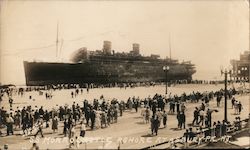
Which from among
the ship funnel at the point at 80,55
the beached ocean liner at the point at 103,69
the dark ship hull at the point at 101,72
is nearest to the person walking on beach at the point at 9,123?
the beached ocean liner at the point at 103,69

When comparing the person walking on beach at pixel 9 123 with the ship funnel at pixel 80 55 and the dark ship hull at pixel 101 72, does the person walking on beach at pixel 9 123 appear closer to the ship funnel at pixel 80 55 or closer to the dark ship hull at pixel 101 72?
the dark ship hull at pixel 101 72

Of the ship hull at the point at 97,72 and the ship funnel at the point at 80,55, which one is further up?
the ship funnel at the point at 80,55

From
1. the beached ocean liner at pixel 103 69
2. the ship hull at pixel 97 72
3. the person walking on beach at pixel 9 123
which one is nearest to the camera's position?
the person walking on beach at pixel 9 123

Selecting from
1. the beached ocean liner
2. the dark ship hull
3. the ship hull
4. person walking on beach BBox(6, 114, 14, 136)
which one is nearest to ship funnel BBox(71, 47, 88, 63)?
the beached ocean liner

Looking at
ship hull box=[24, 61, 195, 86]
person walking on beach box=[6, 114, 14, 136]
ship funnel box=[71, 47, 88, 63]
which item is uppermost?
ship funnel box=[71, 47, 88, 63]

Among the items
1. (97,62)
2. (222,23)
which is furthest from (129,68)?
(222,23)

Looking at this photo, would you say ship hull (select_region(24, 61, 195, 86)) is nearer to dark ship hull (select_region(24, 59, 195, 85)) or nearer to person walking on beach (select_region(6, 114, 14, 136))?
dark ship hull (select_region(24, 59, 195, 85))

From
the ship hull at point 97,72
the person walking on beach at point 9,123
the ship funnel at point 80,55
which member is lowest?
the person walking on beach at point 9,123

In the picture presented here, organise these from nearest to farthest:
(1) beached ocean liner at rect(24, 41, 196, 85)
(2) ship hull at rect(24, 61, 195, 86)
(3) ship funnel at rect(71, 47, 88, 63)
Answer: (2) ship hull at rect(24, 61, 195, 86) < (1) beached ocean liner at rect(24, 41, 196, 85) < (3) ship funnel at rect(71, 47, 88, 63)
